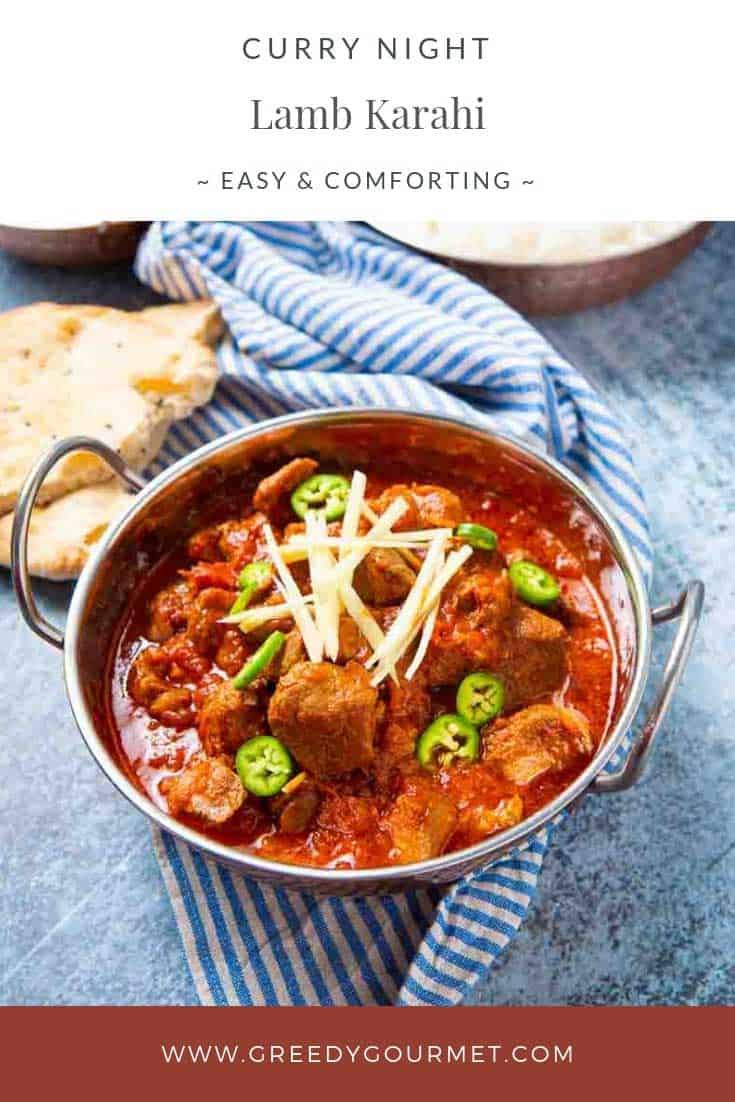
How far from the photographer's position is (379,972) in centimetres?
241

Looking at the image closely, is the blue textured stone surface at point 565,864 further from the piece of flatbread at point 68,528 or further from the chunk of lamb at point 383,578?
the chunk of lamb at point 383,578

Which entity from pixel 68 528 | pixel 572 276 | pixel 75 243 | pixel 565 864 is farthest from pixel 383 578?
pixel 75 243

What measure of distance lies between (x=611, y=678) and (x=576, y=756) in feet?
0.78

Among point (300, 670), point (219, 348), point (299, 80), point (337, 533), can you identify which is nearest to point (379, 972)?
point (300, 670)

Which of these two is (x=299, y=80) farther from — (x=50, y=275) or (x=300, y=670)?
(x=300, y=670)

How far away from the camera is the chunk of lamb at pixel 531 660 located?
7.82 feet

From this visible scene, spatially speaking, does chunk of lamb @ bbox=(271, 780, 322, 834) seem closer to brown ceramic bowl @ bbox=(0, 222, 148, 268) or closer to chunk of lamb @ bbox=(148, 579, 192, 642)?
chunk of lamb @ bbox=(148, 579, 192, 642)

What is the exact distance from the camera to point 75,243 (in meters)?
3.50

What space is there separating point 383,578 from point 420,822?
1.62 ft

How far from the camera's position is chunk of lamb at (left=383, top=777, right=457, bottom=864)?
2.16m

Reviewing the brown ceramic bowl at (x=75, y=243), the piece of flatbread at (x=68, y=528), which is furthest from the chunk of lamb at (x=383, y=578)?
the brown ceramic bowl at (x=75, y=243)

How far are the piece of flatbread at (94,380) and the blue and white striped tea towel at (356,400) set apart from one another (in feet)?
0.33

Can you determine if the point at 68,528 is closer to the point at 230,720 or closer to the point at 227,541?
the point at 227,541

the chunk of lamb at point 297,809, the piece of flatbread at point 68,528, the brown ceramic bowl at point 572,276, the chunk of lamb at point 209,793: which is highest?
the brown ceramic bowl at point 572,276
